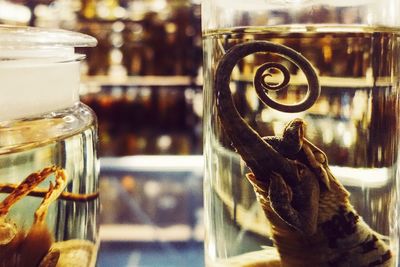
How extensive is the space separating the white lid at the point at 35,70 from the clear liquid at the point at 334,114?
0.32ft

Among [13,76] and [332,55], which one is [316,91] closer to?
[332,55]

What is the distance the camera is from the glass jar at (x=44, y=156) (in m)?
0.34

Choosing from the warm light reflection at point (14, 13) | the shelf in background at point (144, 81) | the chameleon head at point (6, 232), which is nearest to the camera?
the chameleon head at point (6, 232)

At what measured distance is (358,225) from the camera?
0.40 m

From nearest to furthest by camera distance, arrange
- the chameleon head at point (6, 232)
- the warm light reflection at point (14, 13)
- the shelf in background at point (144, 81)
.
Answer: the chameleon head at point (6, 232)
the warm light reflection at point (14, 13)
the shelf in background at point (144, 81)

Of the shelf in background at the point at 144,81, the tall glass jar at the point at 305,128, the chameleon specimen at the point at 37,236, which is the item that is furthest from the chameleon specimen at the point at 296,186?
the shelf in background at the point at 144,81

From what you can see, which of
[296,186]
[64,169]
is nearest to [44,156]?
[64,169]

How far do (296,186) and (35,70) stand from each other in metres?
0.17

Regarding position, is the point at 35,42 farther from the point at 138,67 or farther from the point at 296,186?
the point at 138,67

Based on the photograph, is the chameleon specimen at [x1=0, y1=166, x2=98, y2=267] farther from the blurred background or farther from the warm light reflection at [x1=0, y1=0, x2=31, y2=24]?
the warm light reflection at [x1=0, y1=0, x2=31, y2=24]

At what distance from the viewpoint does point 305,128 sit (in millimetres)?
389

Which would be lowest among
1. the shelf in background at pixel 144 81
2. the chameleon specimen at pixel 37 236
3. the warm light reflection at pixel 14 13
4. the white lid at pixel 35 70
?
the shelf in background at pixel 144 81

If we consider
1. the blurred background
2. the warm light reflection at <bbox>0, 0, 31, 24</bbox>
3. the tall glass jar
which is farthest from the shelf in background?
the tall glass jar

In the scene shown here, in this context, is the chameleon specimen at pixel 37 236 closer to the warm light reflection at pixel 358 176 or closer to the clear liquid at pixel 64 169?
the clear liquid at pixel 64 169
